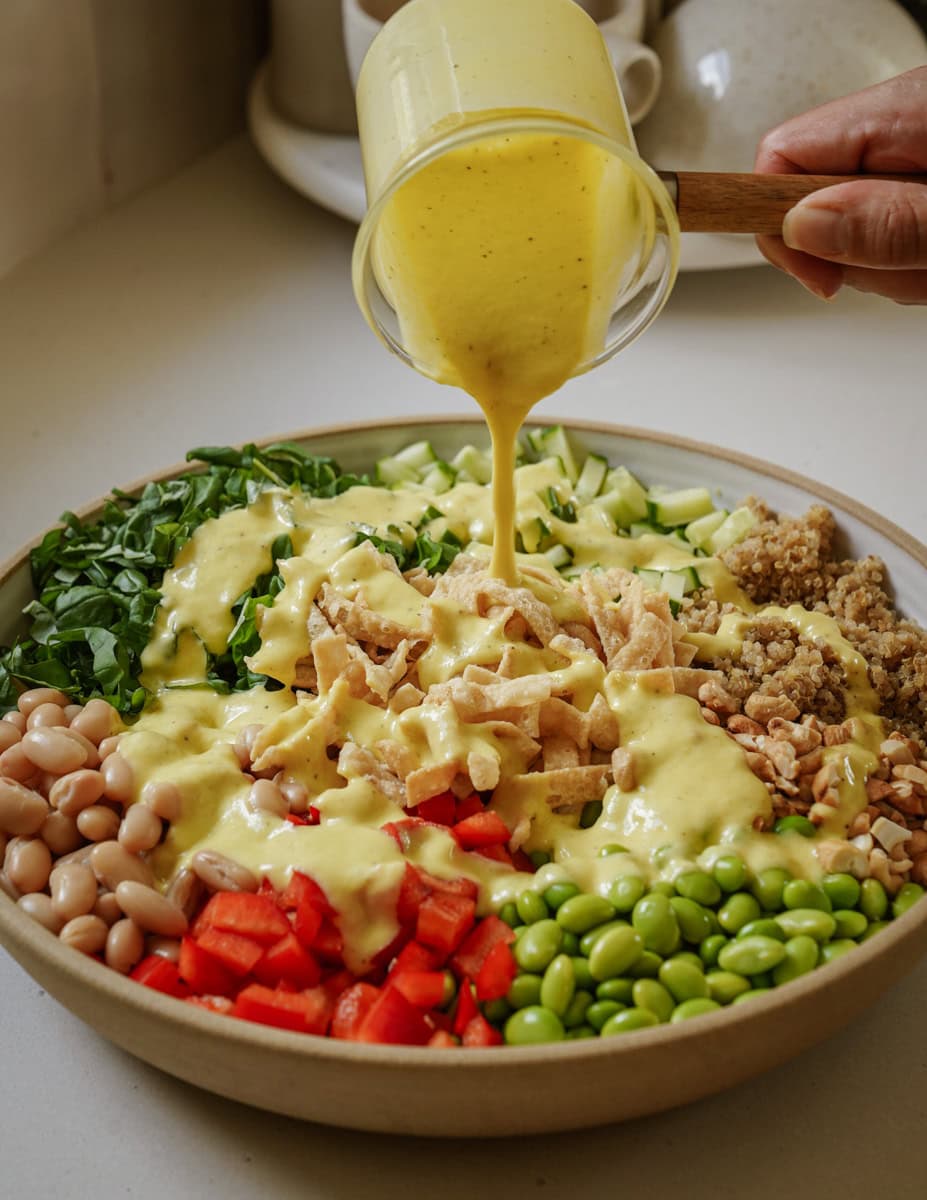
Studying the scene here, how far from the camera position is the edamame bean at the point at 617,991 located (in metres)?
2.20

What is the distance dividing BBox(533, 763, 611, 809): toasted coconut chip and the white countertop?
0.59 m

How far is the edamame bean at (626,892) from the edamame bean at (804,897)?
0.25 metres

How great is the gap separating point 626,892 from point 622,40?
3.31 meters

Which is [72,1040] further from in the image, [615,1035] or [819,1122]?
[819,1122]

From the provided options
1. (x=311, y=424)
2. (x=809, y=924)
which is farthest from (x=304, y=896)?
(x=311, y=424)

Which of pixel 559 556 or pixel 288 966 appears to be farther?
pixel 559 556

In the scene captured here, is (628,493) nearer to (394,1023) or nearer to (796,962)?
(796,962)

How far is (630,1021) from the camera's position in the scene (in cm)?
211

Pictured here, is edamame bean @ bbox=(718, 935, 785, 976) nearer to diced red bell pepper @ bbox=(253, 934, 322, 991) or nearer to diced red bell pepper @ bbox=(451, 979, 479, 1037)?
diced red bell pepper @ bbox=(451, 979, 479, 1037)

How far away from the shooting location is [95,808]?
8.27 feet

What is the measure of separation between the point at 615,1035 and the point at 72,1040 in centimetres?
108

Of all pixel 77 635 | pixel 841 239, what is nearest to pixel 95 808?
pixel 77 635

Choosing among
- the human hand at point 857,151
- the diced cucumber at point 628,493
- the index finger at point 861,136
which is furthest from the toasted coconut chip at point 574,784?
the index finger at point 861,136

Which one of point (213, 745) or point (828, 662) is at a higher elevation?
point (213, 745)
